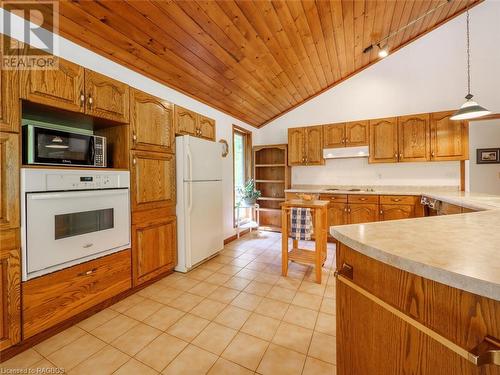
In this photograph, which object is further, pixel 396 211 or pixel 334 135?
pixel 334 135

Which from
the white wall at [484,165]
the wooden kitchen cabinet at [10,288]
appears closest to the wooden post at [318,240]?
the wooden kitchen cabinet at [10,288]

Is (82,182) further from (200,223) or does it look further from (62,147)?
(200,223)

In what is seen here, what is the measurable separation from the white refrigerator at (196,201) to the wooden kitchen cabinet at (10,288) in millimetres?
1424

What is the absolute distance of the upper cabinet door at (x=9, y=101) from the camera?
4.54 feet

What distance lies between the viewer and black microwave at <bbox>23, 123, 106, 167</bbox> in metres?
1.56

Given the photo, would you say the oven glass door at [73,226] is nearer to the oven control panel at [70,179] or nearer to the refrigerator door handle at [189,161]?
the oven control panel at [70,179]

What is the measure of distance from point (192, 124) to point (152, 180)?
962 millimetres

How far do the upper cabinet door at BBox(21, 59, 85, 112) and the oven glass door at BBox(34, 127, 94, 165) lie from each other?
21 centimetres

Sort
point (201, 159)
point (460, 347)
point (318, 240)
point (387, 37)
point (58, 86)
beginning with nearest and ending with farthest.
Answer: point (460, 347), point (58, 86), point (318, 240), point (201, 159), point (387, 37)

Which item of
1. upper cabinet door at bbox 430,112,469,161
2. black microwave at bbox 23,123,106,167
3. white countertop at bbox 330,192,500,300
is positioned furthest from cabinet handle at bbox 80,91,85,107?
upper cabinet door at bbox 430,112,469,161

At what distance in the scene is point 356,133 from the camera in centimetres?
389

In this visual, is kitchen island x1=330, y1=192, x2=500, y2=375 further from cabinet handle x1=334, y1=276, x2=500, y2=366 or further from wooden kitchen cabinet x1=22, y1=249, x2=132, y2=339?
wooden kitchen cabinet x1=22, y1=249, x2=132, y2=339

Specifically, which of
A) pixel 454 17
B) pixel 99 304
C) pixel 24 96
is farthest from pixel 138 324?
pixel 454 17

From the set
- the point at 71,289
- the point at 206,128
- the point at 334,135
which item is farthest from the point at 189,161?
the point at 334,135
